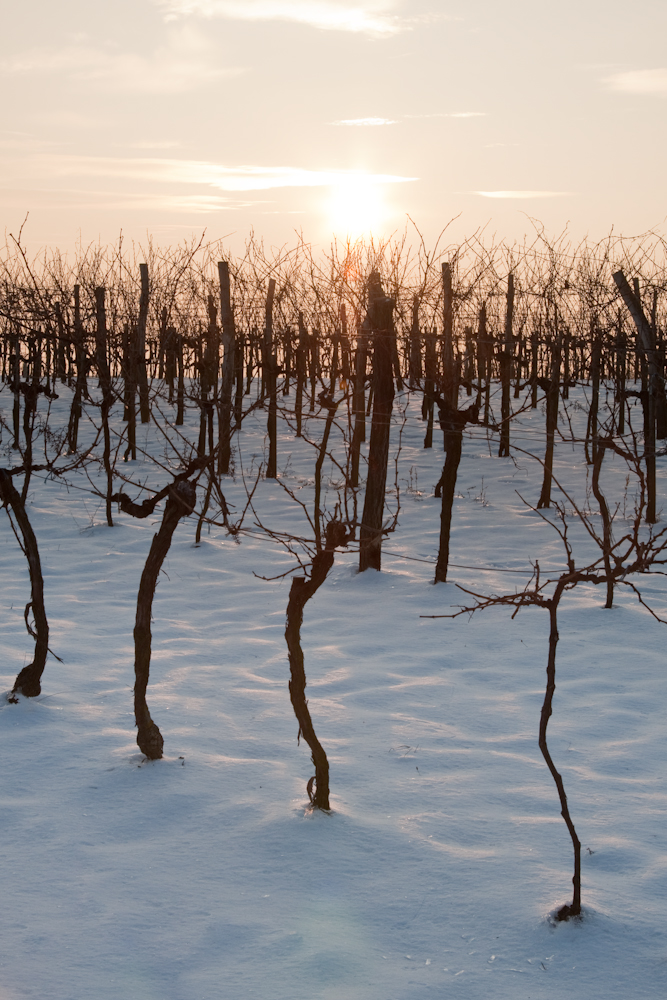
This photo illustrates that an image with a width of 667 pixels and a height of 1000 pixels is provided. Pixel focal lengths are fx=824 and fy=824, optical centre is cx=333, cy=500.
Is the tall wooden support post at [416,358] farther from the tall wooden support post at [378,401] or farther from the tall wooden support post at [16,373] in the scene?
the tall wooden support post at [16,373]

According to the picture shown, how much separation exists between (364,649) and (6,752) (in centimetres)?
287

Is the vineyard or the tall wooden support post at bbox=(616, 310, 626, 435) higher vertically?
the tall wooden support post at bbox=(616, 310, 626, 435)

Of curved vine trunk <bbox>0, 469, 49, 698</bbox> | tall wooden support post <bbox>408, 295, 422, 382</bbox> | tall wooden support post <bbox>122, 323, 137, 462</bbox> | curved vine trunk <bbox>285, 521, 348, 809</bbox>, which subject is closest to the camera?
curved vine trunk <bbox>285, 521, 348, 809</bbox>

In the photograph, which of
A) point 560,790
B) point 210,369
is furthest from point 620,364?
point 560,790

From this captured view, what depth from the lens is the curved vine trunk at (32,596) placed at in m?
4.58

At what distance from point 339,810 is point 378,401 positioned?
4.54 metres

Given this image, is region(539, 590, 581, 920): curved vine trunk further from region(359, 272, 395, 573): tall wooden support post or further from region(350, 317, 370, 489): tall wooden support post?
region(359, 272, 395, 573): tall wooden support post

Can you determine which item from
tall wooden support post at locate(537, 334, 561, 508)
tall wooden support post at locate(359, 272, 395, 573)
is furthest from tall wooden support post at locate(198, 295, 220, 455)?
tall wooden support post at locate(537, 334, 561, 508)

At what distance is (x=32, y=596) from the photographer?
464cm

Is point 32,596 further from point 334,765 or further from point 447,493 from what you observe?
point 447,493

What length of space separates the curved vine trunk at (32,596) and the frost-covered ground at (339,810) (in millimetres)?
137

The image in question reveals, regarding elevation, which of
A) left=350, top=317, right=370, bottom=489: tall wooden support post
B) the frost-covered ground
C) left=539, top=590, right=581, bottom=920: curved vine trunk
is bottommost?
the frost-covered ground

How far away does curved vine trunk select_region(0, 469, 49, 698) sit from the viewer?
15.0ft

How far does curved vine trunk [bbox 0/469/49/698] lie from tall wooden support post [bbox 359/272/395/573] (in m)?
3.00
